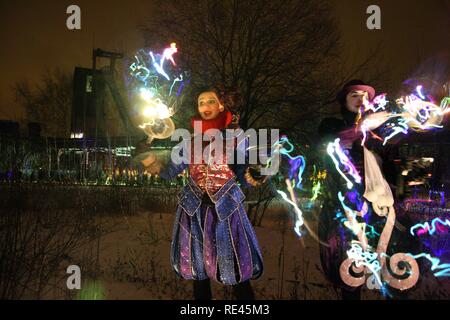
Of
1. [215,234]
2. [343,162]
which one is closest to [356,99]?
[343,162]

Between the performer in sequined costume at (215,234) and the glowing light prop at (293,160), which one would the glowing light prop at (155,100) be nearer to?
the performer in sequined costume at (215,234)

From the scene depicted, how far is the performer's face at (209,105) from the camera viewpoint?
3463 millimetres

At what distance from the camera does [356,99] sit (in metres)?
3.59

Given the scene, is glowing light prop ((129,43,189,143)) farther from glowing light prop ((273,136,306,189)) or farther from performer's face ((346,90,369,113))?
performer's face ((346,90,369,113))

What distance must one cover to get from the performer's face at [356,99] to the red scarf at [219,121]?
109cm

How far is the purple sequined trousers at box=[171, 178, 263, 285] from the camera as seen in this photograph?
3156mm

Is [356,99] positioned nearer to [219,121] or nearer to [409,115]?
[409,115]

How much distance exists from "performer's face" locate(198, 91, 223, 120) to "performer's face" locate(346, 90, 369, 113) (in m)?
1.17

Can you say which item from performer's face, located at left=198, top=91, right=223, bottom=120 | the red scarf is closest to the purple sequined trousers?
the red scarf
